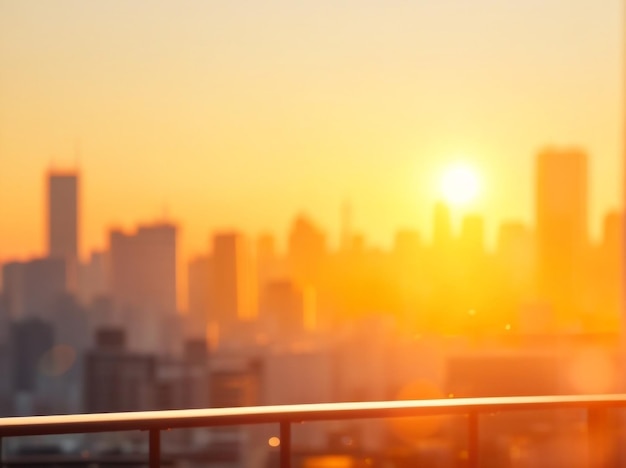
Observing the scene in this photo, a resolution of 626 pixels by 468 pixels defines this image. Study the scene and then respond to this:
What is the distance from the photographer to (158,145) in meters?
10.1

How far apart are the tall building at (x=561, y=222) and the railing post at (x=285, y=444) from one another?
14.5 ft

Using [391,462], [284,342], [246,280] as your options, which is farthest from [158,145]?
[391,462]

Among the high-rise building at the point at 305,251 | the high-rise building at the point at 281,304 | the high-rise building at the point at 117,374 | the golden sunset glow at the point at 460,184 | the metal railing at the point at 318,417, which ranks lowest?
the high-rise building at the point at 117,374

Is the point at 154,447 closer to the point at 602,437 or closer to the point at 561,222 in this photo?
the point at 602,437

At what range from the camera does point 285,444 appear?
6.17 ft

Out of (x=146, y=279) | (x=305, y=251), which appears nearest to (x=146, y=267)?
(x=146, y=279)

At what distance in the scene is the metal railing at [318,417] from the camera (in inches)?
65.9

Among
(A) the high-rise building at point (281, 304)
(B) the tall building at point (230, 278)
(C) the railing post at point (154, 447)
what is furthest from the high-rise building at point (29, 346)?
(C) the railing post at point (154, 447)

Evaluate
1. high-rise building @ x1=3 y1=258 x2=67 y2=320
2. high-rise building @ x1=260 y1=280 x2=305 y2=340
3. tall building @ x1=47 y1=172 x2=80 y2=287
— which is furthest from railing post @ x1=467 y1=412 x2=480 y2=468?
tall building @ x1=47 y1=172 x2=80 y2=287

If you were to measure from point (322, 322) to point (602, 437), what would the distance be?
8495 mm

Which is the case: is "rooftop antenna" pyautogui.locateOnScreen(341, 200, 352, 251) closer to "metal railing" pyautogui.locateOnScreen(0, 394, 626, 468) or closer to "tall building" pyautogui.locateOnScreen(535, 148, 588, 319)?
"tall building" pyautogui.locateOnScreen(535, 148, 588, 319)

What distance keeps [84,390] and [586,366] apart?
33.4 ft

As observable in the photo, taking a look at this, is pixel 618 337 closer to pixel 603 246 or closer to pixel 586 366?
pixel 586 366

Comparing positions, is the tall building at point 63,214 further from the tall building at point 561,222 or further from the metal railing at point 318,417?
the metal railing at point 318,417
